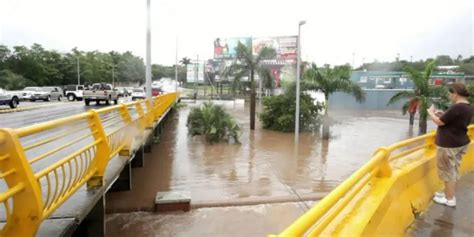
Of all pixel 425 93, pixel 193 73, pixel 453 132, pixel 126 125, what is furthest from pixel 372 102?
pixel 193 73

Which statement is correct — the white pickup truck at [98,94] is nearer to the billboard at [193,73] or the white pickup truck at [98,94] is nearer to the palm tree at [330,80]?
the palm tree at [330,80]

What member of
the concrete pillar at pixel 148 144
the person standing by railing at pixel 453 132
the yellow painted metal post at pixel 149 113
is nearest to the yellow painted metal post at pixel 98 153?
the person standing by railing at pixel 453 132

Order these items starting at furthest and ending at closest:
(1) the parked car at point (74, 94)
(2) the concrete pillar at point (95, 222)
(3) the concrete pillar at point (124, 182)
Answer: (1) the parked car at point (74, 94), (3) the concrete pillar at point (124, 182), (2) the concrete pillar at point (95, 222)

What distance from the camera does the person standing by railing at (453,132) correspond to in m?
4.67

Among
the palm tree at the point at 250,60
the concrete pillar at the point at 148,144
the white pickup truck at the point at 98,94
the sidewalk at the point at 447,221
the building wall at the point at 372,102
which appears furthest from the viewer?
the white pickup truck at the point at 98,94

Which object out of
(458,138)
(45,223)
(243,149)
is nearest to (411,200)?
(458,138)

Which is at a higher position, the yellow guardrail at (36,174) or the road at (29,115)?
the yellow guardrail at (36,174)

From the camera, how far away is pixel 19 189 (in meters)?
2.26

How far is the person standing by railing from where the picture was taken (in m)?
4.67

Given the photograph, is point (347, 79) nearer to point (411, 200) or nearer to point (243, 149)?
point (243, 149)

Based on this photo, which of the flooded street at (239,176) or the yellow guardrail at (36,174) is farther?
the flooded street at (239,176)

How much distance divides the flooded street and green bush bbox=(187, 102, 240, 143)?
0.44 m

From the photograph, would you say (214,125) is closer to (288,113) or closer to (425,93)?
(288,113)

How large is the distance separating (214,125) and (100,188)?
9580 millimetres
